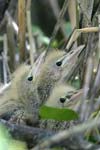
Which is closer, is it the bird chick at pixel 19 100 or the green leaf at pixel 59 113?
the green leaf at pixel 59 113

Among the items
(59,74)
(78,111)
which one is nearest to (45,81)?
(59,74)

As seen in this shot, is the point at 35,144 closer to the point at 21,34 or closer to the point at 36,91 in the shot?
the point at 36,91

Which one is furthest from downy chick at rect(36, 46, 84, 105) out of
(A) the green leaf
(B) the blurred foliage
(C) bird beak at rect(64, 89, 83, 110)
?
(B) the blurred foliage

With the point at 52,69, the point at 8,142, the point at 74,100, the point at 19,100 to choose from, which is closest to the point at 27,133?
the point at 8,142

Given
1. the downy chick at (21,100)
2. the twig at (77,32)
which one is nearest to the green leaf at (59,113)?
the downy chick at (21,100)

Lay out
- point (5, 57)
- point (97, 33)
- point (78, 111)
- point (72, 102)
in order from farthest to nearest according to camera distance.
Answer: point (5, 57) < point (97, 33) < point (72, 102) < point (78, 111)

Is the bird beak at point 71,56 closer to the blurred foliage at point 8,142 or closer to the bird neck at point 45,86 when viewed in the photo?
the bird neck at point 45,86
